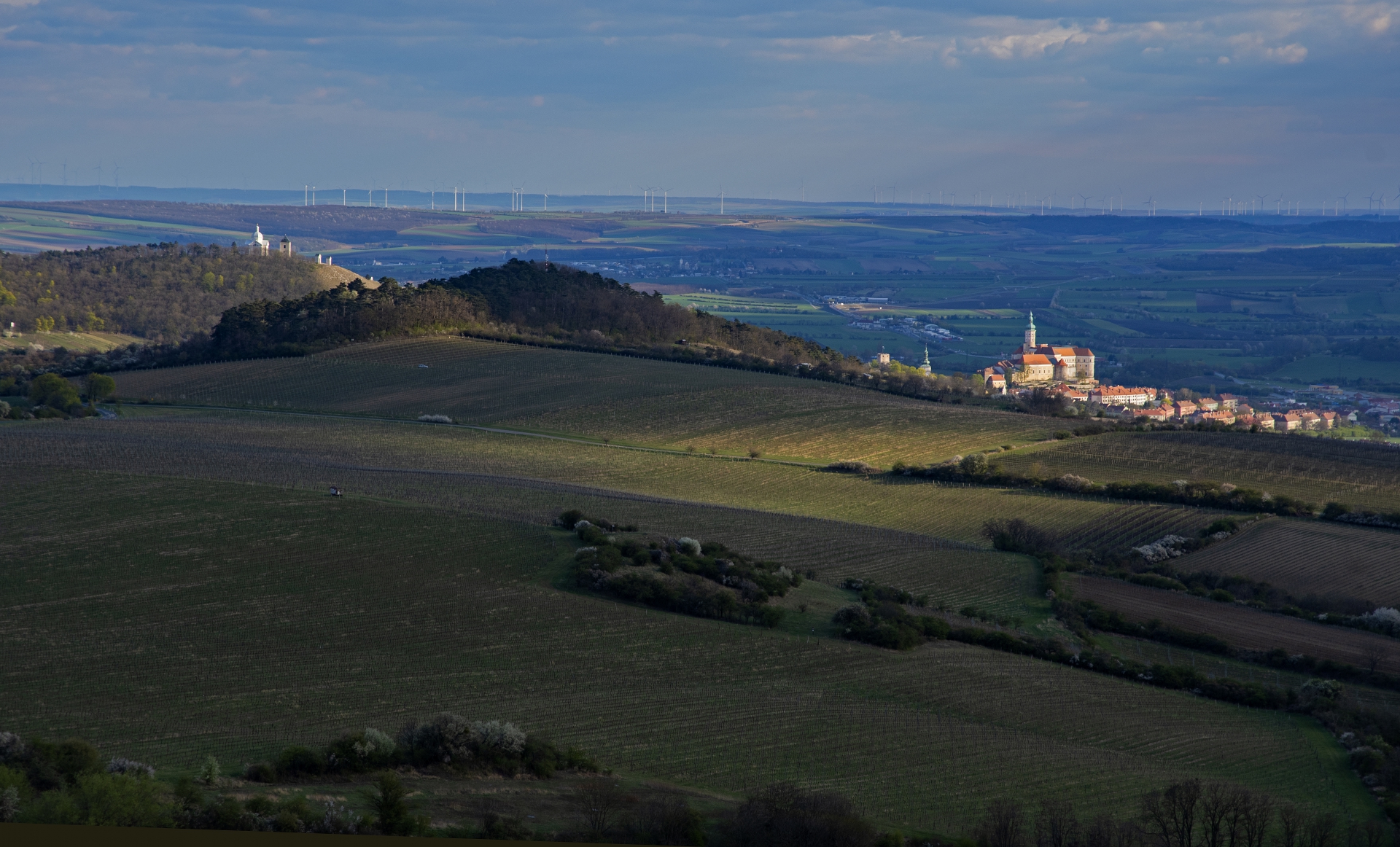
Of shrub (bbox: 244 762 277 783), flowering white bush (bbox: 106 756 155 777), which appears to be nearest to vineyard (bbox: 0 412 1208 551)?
shrub (bbox: 244 762 277 783)

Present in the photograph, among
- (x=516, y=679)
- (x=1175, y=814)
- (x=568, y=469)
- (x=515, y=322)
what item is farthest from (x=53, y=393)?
(x=1175, y=814)

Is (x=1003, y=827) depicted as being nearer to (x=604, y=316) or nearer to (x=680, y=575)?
(x=680, y=575)

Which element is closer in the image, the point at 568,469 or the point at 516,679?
the point at 516,679

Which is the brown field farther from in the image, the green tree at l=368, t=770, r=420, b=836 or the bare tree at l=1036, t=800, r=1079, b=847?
the green tree at l=368, t=770, r=420, b=836

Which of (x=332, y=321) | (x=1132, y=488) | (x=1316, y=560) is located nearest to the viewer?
(x=1316, y=560)

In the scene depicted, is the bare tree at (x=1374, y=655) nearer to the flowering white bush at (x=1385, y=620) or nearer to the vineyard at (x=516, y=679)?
the flowering white bush at (x=1385, y=620)

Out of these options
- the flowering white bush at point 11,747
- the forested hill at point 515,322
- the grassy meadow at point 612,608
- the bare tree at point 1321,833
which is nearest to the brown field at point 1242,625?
the grassy meadow at point 612,608
